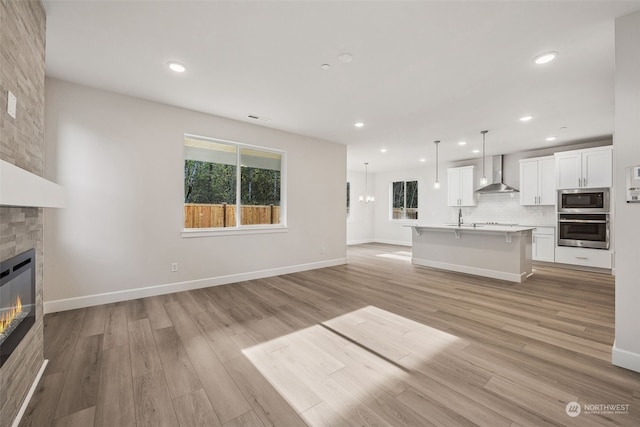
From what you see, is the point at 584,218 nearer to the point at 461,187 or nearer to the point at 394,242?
the point at 461,187

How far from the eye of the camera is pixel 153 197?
12.4 feet

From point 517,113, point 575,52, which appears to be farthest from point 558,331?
point 517,113

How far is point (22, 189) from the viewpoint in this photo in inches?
46.9

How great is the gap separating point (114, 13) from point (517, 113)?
16.7ft

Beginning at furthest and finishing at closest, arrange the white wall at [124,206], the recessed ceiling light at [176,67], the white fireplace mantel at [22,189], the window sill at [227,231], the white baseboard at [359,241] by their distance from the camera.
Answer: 1. the white baseboard at [359,241]
2. the window sill at [227,231]
3. the white wall at [124,206]
4. the recessed ceiling light at [176,67]
5. the white fireplace mantel at [22,189]

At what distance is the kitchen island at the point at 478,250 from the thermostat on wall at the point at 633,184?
2.78 meters

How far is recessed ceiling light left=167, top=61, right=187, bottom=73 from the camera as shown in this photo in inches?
111

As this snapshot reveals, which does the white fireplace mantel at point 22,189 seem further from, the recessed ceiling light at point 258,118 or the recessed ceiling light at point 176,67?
the recessed ceiling light at point 258,118

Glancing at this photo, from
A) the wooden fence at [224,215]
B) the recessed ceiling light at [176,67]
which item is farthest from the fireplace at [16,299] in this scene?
the wooden fence at [224,215]

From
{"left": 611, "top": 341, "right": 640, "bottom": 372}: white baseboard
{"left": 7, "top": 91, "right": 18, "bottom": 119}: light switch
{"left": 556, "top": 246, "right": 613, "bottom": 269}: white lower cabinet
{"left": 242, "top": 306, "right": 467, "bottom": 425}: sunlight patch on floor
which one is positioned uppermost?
{"left": 7, "top": 91, "right": 18, "bottom": 119}: light switch

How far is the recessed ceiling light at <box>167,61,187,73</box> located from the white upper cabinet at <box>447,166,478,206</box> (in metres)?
7.35

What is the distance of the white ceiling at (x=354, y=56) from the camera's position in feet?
6.85

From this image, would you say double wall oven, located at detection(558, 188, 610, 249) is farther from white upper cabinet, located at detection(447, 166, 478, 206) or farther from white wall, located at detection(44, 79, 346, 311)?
white wall, located at detection(44, 79, 346, 311)

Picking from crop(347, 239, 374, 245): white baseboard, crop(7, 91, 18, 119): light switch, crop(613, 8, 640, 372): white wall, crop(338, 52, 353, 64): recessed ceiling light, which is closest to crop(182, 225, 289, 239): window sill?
crop(7, 91, 18, 119): light switch
